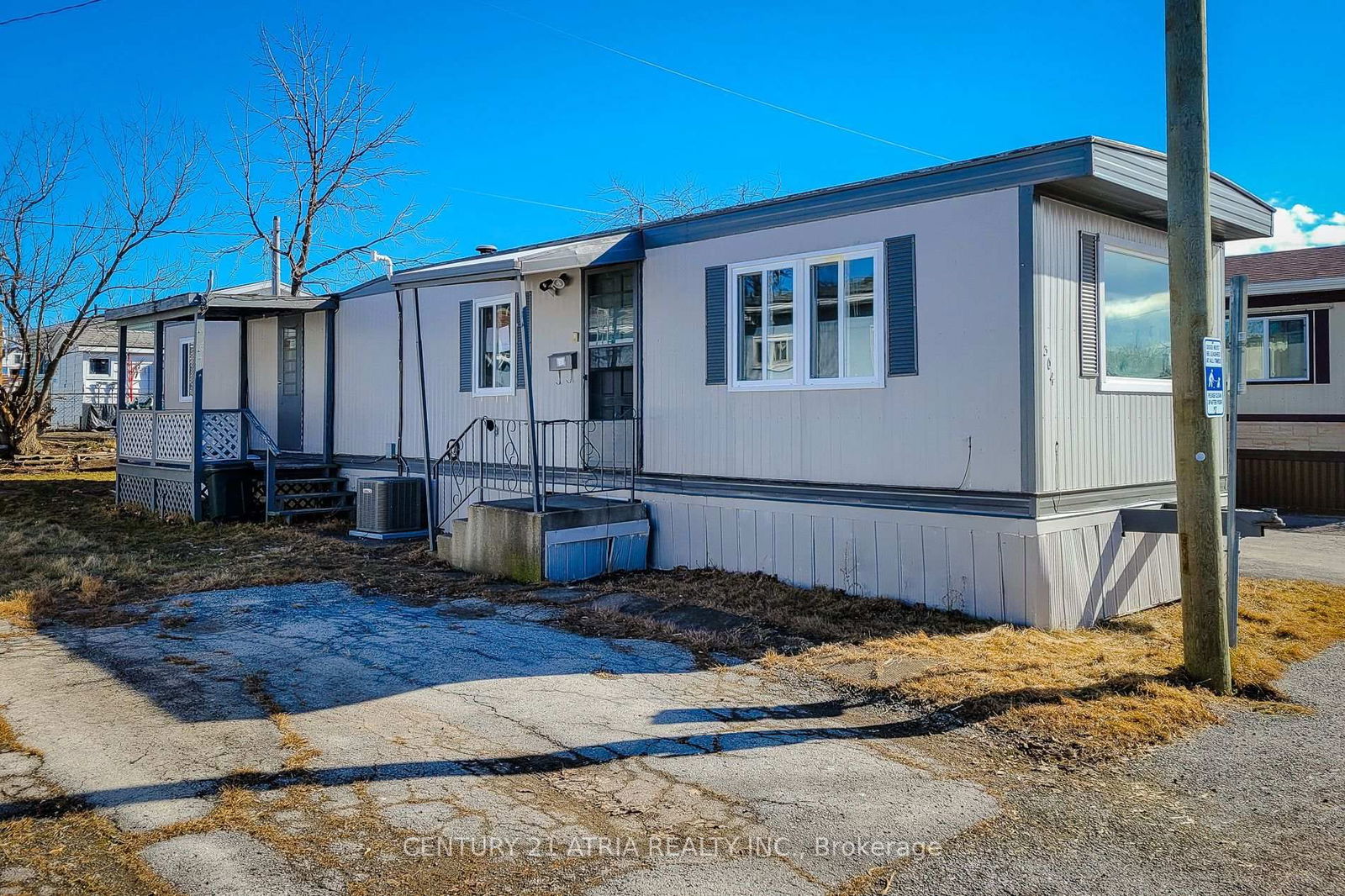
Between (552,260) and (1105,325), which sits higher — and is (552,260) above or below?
above

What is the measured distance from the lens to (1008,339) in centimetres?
712

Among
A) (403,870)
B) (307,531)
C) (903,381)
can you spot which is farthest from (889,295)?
(307,531)

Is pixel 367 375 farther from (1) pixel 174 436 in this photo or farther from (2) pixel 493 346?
(2) pixel 493 346

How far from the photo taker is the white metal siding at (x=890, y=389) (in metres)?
7.19

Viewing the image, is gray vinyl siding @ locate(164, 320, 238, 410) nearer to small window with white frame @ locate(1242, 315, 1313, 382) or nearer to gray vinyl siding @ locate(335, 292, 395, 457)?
gray vinyl siding @ locate(335, 292, 395, 457)

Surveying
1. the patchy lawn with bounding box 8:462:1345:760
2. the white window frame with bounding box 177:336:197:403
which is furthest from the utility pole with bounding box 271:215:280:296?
the patchy lawn with bounding box 8:462:1345:760

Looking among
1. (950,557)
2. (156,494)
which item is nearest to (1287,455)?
(950,557)

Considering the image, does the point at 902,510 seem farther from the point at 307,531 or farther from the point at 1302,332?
the point at 1302,332

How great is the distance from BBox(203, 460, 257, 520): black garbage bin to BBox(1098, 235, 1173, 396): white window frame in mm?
11085

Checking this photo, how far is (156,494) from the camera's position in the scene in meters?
14.4

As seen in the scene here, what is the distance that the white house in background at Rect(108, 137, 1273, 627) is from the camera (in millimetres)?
7141

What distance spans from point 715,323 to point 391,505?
16.7ft

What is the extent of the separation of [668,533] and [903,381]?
2.90 metres

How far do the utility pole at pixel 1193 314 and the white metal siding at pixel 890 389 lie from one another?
5.36 ft
